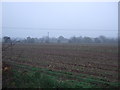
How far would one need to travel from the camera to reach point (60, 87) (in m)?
6.74

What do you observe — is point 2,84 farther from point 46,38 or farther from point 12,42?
point 46,38

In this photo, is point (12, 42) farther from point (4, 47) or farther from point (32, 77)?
point (32, 77)

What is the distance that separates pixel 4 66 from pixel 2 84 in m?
0.54

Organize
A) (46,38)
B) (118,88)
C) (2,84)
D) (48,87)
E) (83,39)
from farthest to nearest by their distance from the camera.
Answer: (83,39), (46,38), (118,88), (48,87), (2,84)

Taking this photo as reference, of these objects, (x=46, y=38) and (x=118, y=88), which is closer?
(x=118, y=88)

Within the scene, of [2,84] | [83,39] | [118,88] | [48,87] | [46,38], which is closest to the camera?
[2,84]

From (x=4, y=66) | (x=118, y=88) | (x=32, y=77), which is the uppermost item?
(x=4, y=66)

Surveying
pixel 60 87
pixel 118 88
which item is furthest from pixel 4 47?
pixel 118 88

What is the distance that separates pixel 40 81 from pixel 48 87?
0.34m

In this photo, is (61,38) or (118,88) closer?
(118,88)

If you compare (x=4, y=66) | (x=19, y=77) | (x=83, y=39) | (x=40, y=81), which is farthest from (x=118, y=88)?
(x=83, y=39)

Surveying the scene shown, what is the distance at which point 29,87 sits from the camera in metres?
6.20

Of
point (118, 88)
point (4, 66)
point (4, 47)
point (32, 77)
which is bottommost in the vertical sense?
point (118, 88)

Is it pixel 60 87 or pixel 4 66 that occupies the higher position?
pixel 4 66
